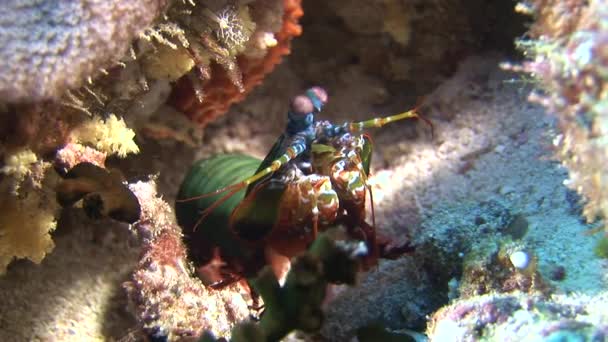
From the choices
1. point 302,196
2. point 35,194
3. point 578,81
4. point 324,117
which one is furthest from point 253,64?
point 578,81

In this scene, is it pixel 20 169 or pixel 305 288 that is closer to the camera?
pixel 305 288

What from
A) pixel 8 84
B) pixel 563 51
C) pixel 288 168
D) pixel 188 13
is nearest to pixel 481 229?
pixel 288 168

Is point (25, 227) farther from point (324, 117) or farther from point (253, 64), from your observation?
point (324, 117)

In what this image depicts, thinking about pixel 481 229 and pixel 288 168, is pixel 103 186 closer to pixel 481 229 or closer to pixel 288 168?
pixel 288 168

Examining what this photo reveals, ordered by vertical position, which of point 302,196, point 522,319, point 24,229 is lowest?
point 24,229

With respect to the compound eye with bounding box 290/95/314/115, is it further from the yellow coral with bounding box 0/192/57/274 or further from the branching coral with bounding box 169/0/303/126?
the yellow coral with bounding box 0/192/57/274

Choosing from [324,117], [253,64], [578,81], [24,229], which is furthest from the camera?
[324,117]
